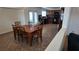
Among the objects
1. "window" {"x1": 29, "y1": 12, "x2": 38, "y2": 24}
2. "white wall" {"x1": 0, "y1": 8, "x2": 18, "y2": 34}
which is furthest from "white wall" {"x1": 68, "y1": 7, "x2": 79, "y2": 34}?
"white wall" {"x1": 0, "y1": 8, "x2": 18, "y2": 34}

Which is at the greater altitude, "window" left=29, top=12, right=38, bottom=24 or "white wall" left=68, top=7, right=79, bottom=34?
"window" left=29, top=12, right=38, bottom=24

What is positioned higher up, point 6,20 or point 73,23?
point 6,20

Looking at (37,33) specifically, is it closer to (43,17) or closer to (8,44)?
(43,17)

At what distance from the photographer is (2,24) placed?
1.88 metres

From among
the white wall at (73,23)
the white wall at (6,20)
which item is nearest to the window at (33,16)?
the white wall at (6,20)

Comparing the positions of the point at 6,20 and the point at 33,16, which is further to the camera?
the point at 33,16

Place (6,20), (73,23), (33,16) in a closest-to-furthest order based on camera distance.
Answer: (6,20) < (33,16) < (73,23)

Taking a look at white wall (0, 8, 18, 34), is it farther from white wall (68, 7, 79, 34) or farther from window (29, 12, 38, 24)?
white wall (68, 7, 79, 34)

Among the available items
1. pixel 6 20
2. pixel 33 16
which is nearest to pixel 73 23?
pixel 33 16

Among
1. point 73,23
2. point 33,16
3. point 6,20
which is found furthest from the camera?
point 73,23

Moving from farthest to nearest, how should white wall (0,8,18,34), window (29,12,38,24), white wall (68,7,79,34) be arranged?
white wall (68,7,79,34) < window (29,12,38,24) < white wall (0,8,18,34)

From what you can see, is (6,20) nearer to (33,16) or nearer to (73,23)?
(33,16)
